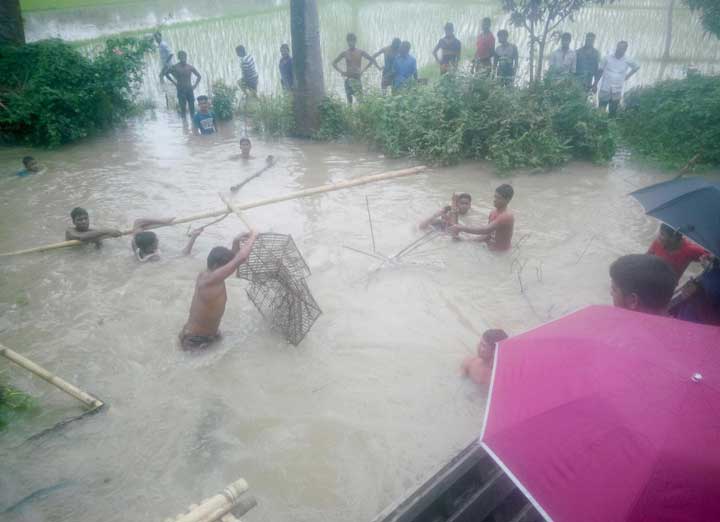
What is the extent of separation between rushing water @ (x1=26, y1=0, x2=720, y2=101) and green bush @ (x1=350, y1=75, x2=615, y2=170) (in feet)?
11.2

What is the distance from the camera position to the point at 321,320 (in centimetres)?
473

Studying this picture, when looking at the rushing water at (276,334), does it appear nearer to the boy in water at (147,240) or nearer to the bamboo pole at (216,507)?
the boy in water at (147,240)

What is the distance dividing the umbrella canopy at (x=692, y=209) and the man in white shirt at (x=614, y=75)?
588 centimetres

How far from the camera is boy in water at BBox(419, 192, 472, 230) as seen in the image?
19.0 ft

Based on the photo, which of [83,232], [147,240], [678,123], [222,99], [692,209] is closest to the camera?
[692,209]

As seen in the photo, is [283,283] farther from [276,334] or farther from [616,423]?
[616,423]

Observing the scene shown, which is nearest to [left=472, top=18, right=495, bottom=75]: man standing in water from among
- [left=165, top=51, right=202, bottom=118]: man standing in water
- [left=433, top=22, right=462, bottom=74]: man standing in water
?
[left=433, top=22, right=462, bottom=74]: man standing in water

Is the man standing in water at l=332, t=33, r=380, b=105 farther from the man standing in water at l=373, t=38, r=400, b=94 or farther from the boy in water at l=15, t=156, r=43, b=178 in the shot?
the boy in water at l=15, t=156, r=43, b=178

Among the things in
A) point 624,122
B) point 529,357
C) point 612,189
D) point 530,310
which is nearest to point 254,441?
point 529,357

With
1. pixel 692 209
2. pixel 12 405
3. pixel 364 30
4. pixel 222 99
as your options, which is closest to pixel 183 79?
pixel 222 99

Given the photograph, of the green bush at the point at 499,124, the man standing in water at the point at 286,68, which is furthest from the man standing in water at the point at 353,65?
the green bush at the point at 499,124

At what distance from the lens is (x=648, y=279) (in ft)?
8.15

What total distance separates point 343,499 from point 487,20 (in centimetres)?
888

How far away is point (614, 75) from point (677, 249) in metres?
6.13
